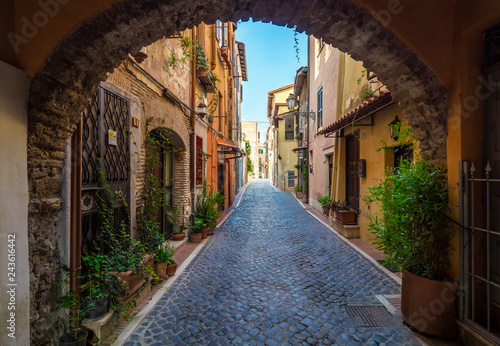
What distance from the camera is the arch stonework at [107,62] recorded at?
2205mm

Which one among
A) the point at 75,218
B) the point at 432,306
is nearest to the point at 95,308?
the point at 75,218

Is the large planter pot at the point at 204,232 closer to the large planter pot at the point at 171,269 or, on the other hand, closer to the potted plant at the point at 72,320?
the large planter pot at the point at 171,269

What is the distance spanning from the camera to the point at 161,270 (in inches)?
163

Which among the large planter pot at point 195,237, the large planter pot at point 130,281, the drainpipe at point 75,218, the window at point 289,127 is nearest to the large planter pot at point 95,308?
the drainpipe at point 75,218

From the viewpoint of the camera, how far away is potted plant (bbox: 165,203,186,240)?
611 cm

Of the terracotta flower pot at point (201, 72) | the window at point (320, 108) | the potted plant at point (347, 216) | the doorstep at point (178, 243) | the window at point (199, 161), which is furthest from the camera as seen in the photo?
the window at point (320, 108)

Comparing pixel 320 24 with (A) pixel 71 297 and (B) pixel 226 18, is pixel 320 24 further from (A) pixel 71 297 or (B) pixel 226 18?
(A) pixel 71 297

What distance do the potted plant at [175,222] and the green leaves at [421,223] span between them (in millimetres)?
4644

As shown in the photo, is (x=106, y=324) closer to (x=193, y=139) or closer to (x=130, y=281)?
(x=130, y=281)

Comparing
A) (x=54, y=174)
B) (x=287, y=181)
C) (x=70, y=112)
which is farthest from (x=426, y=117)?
(x=287, y=181)

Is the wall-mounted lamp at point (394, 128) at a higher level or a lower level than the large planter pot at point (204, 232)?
higher

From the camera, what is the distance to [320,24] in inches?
104

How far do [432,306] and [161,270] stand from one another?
3.59 metres

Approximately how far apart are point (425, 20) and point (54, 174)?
3.95m
